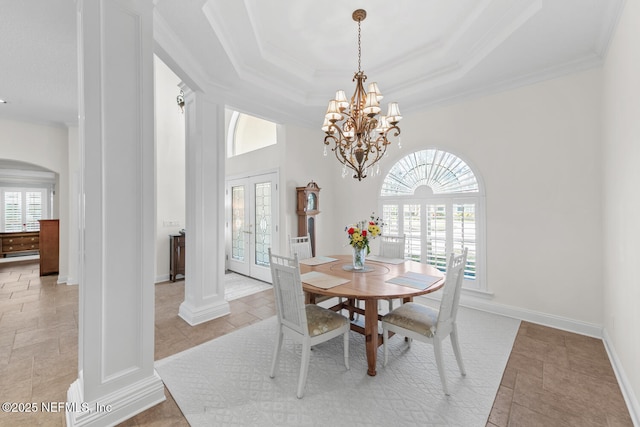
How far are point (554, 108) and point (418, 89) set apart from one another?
154 cm

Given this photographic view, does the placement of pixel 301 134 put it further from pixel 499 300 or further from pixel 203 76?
pixel 499 300

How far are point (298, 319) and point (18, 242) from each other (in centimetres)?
1006

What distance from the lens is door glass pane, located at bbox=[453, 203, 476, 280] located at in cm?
361

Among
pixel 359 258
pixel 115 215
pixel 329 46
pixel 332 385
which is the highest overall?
pixel 329 46

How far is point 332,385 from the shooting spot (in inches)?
81.3

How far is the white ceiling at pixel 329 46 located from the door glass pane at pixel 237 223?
2089mm

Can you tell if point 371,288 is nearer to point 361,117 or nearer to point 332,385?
point 332,385

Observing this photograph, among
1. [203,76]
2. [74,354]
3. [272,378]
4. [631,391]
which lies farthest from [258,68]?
[631,391]

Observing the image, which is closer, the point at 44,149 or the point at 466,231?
the point at 466,231

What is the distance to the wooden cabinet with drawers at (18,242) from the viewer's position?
7363 millimetres

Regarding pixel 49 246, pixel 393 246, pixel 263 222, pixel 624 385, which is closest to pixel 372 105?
pixel 393 246

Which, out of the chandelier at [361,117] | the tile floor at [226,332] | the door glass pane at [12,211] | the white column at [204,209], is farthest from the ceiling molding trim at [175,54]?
the door glass pane at [12,211]

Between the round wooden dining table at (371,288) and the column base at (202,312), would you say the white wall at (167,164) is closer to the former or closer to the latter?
the column base at (202,312)

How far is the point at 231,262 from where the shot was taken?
224 inches
